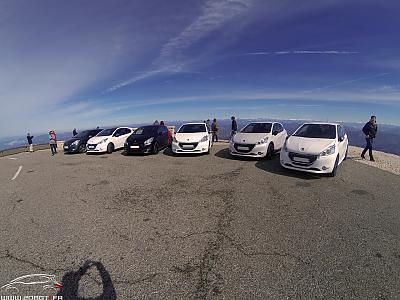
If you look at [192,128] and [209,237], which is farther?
[192,128]

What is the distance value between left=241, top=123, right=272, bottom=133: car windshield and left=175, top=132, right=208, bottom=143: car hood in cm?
214

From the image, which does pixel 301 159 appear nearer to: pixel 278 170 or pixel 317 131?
pixel 278 170

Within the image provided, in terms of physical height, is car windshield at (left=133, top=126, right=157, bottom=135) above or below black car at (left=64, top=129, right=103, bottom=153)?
above

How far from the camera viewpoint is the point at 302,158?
22.7 ft

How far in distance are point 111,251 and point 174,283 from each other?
4.07 feet

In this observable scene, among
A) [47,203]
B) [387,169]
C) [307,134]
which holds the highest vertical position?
[307,134]

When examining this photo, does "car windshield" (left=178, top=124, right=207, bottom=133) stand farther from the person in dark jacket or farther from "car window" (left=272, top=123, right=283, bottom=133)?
the person in dark jacket

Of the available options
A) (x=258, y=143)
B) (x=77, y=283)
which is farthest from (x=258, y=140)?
(x=77, y=283)

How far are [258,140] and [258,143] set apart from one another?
16 cm

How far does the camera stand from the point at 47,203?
5336 mm

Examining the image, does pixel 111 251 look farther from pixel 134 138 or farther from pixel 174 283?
pixel 134 138

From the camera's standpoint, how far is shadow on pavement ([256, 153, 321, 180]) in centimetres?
707

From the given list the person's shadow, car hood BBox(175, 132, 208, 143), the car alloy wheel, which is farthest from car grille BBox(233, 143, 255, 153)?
the person's shadow

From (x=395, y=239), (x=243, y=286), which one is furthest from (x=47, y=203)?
(x=395, y=239)
